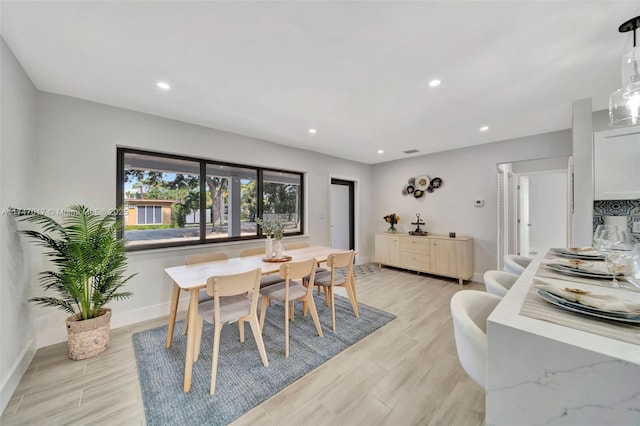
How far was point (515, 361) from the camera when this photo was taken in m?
0.76

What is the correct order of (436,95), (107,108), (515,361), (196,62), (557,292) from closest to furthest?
(515,361), (557,292), (196,62), (436,95), (107,108)

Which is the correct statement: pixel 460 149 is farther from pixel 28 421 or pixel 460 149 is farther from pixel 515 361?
pixel 28 421

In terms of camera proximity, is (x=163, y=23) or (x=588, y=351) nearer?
(x=588, y=351)

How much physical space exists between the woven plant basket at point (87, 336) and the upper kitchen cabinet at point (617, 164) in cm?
496

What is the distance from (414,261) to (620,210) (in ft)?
8.79

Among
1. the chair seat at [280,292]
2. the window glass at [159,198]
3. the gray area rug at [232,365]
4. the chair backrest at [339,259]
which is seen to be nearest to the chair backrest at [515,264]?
the gray area rug at [232,365]

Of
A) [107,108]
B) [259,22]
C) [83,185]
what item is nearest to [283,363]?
[259,22]

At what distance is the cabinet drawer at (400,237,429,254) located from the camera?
175 inches

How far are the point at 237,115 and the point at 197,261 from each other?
1.77m

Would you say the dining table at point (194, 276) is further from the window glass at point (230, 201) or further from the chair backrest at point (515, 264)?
the chair backrest at point (515, 264)

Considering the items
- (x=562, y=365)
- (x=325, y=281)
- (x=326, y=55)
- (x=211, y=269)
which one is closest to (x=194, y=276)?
(x=211, y=269)

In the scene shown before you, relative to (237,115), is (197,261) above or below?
below

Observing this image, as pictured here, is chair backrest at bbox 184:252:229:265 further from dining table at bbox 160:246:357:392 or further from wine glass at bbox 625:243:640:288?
wine glass at bbox 625:243:640:288

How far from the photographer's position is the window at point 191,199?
2822 mm
